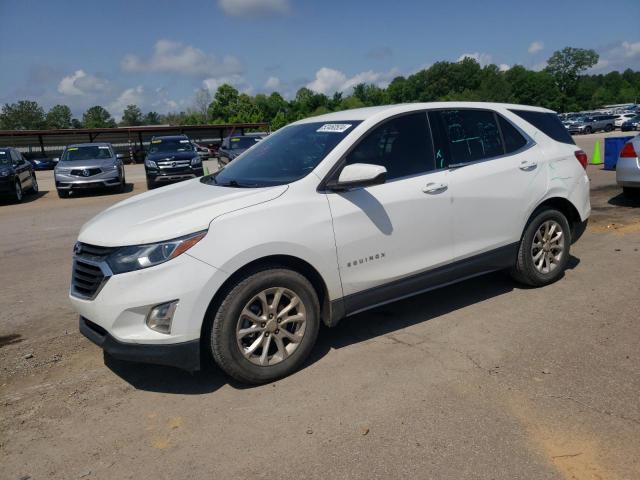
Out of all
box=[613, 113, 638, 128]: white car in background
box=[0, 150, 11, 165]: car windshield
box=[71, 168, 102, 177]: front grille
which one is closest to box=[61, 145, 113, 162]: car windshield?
box=[71, 168, 102, 177]: front grille

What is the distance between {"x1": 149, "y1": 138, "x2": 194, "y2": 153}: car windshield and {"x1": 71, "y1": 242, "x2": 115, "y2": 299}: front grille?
1473cm

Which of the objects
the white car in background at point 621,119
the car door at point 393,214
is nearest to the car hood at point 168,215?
the car door at point 393,214

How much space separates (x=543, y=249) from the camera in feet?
16.8

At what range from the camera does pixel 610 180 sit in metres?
12.9

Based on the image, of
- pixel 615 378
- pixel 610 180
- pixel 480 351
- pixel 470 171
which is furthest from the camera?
pixel 610 180

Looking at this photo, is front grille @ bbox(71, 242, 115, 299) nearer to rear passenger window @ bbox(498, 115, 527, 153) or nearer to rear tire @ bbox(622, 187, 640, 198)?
rear passenger window @ bbox(498, 115, 527, 153)

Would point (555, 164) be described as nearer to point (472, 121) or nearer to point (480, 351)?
point (472, 121)

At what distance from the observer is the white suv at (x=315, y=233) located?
327 cm

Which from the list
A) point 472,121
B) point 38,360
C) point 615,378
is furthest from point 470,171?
point 38,360

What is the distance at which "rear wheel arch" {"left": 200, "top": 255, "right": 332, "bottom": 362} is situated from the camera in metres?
3.37

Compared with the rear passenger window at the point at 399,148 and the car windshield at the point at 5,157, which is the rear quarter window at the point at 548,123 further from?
the car windshield at the point at 5,157

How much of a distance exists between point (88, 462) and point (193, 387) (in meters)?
0.88

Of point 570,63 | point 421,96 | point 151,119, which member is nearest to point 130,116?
point 151,119

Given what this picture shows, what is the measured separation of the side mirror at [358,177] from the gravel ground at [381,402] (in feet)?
4.15
